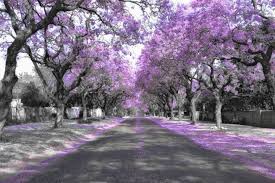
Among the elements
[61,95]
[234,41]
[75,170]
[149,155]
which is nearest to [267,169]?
[149,155]

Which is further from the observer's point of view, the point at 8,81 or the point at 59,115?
the point at 59,115

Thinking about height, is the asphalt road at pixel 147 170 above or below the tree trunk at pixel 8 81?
below

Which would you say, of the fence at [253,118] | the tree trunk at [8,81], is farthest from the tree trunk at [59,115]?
the fence at [253,118]

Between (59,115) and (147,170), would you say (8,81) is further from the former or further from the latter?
(59,115)

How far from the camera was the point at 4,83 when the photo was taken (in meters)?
18.1

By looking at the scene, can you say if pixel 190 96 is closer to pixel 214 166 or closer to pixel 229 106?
pixel 229 106

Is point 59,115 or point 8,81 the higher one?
point 8,81

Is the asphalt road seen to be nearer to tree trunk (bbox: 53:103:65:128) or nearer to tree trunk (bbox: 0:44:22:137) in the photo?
tree trunk (bbox: 0:44:22:137)

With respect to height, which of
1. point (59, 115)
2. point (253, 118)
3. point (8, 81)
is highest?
point (8, 81)

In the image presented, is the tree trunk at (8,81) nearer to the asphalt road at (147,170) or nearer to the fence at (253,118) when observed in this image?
the asphalt road at (147,170)

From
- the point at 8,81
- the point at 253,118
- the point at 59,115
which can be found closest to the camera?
the point at 8,81

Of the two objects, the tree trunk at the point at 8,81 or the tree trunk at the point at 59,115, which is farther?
the tree trunk at the point at 59,115

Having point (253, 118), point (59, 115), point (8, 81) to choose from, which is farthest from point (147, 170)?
point (253, 118)

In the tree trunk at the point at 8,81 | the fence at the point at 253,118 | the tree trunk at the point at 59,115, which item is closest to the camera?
the tree trunk at the point at 8,81
